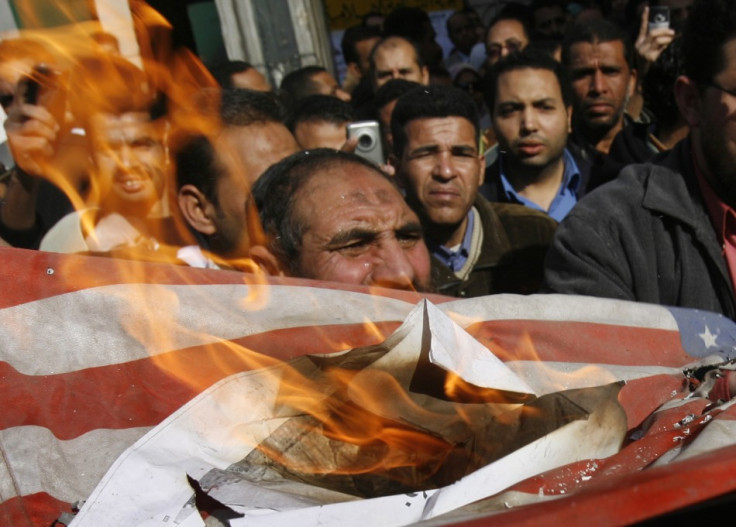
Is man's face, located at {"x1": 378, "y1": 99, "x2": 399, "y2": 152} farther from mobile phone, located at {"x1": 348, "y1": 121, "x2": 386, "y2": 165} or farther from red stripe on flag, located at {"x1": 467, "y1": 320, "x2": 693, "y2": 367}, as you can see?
red stripe on flag, located at {"x1": 467, "y1": 320, "x2": 693, "y2": 367}

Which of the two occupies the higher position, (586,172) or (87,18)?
(87,18)

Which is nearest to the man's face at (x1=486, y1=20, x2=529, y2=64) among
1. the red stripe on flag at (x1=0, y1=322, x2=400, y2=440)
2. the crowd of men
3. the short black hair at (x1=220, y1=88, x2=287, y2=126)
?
the crowd of men

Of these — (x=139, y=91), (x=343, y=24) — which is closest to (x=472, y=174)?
(x=139, y=91)

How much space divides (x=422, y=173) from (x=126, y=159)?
54.4 inches

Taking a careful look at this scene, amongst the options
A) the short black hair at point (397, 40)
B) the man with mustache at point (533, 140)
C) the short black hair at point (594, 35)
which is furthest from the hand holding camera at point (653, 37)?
the short black hair at point (397, 40)

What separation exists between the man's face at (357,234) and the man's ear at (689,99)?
3.30 feet

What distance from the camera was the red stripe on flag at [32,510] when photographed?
1614 millimetres

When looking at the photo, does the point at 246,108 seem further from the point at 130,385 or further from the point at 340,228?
the point at 130,385

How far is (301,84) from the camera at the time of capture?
20.8 feet

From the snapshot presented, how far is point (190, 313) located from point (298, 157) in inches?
50.3

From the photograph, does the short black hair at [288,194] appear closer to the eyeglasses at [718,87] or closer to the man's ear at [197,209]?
the man's ear at [197,209]

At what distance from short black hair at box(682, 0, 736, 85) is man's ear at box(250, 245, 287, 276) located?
1551mm

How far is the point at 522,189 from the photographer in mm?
4453

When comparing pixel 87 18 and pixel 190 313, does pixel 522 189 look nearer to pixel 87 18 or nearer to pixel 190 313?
pixel 190 313
